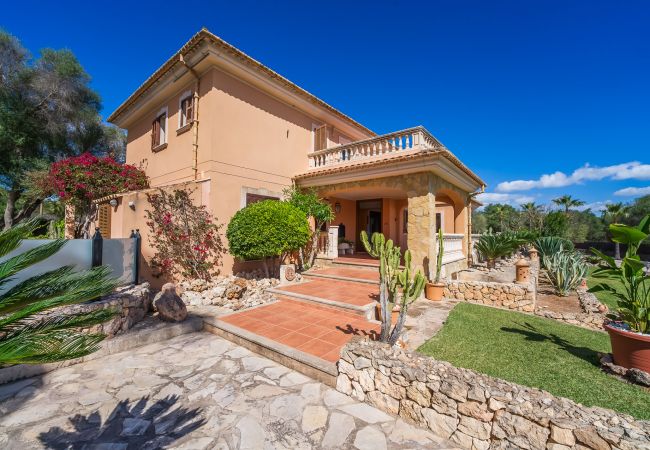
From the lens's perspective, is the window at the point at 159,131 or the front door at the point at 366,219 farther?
the front door at the point at 366,219

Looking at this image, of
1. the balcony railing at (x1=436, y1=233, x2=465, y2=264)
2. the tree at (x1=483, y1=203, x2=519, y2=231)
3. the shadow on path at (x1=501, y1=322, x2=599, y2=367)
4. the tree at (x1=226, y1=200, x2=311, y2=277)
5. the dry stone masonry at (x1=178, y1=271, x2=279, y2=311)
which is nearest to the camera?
the shadow on path at (x1=501, y1=322, x2=599, y2=367)

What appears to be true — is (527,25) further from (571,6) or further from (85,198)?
(85,198)

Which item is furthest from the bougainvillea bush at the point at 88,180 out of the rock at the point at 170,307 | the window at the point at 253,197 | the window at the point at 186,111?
the rock at the point at 170,307

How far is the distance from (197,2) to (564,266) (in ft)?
51.9

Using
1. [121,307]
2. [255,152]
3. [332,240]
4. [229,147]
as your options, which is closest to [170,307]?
[121,307]

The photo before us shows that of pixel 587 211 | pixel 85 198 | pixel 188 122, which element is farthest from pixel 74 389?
pixel 587 211

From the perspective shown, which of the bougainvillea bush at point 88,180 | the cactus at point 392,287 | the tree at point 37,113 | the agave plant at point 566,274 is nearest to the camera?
the cactus at point 392,287

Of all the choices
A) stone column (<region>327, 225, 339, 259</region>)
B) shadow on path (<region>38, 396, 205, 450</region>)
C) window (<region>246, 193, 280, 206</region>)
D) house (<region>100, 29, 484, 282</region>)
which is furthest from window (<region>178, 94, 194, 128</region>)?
shadow on path (<region>38, 396, 205, 450</region>)

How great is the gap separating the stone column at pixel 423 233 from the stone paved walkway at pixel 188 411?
19.1ft

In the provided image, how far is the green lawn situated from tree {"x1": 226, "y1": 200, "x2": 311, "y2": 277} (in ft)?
16.5

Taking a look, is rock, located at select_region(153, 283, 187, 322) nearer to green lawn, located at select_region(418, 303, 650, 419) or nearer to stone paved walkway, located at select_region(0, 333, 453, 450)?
stone paved walkway, located at select_region(0, 333, 453, 450)

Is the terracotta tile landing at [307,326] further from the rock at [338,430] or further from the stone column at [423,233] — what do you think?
the stone column at [423,233]

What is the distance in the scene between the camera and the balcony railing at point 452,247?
998 cm

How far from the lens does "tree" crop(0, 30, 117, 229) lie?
16312 mm
